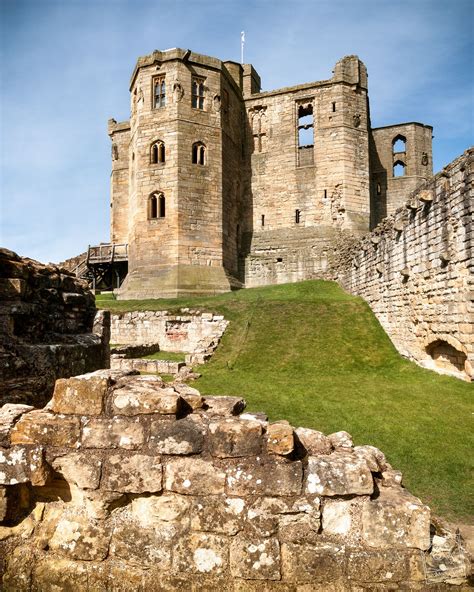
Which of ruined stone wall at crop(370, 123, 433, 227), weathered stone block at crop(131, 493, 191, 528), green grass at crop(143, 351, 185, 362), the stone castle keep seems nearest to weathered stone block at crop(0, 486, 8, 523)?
weathered stone block at crop(131, 493, 191, 528)

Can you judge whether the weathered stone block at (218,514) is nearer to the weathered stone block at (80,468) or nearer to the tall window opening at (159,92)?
the weathered stone block at (80,468)

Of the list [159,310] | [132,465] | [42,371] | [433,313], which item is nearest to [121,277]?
[159,310]

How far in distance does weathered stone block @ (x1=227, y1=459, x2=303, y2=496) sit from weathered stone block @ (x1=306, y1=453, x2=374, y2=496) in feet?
0.30

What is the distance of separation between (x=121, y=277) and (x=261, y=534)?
96.4ft

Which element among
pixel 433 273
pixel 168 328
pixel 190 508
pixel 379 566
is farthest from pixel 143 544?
pixel 168 328

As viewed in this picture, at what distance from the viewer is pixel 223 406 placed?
3252 millimetres

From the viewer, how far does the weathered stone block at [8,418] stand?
2.95 meters

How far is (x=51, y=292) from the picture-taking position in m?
5.51

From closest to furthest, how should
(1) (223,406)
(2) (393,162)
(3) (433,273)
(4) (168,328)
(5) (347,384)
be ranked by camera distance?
(1) (223,406) → (5) (347,384) → (3) (433,273) → (4) (168,328) → (2) (393,162)

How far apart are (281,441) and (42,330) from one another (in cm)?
364

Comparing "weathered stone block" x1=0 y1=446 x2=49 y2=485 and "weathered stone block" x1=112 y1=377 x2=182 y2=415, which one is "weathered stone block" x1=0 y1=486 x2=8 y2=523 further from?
"weathered stone block" x1=112 y1=377 x2=182 y2=415

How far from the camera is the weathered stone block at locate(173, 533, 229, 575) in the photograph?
106 inches

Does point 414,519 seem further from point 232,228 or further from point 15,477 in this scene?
point 232,228

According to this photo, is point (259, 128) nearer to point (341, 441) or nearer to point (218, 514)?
point (341, 441)
